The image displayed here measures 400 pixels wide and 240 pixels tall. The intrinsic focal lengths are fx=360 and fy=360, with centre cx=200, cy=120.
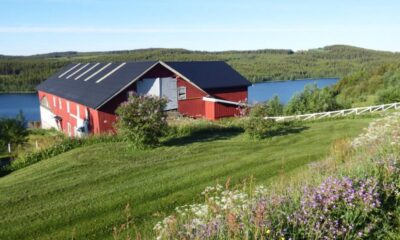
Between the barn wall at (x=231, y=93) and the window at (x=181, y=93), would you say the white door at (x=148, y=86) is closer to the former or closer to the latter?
the window at (x=181, y=93)

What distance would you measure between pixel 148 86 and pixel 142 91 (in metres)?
0.69

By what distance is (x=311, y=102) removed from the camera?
41812mm

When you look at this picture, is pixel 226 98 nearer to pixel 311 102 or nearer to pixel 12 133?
pixel 311 102

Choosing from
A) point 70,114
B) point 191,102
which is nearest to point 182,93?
point 191,102

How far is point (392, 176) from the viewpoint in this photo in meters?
5.90

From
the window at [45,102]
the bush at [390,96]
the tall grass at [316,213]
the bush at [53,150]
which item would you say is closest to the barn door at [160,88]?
the bush at [53,150]

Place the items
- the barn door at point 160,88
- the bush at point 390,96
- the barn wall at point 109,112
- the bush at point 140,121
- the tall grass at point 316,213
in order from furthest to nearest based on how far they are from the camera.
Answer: the bush at point 390,96 < the barn door at point 160,88 < the barn wall at point 109,112 < the bush at point 140,121 < the tall grass at point 316,213

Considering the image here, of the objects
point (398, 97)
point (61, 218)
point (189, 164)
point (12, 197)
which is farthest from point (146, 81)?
point (398, 97)

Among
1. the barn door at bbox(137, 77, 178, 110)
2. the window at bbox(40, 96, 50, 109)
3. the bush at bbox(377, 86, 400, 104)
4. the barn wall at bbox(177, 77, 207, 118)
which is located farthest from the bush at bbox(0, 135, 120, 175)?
the bush at bbox(377, 86, 400, 104)

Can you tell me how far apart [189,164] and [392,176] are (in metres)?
8.56

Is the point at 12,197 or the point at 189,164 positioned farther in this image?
the point at 189,164

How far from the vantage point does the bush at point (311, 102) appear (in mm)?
41047

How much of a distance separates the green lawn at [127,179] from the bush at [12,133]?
1871 centimetres

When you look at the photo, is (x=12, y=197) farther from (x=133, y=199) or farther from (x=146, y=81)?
(x=146, y=81)
